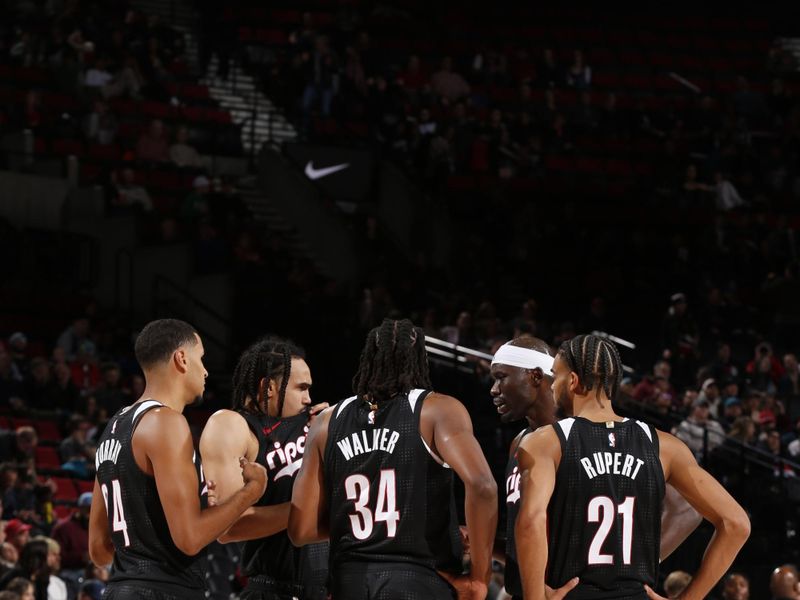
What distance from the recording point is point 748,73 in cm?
2692

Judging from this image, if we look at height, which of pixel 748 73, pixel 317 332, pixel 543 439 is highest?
pixel 543 439

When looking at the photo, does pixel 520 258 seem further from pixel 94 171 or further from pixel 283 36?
pixel 283 36

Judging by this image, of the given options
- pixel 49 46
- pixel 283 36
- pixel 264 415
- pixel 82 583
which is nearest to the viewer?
pixel 264 415

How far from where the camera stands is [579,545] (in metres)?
5.25

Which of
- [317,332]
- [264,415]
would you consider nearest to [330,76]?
[317,332]

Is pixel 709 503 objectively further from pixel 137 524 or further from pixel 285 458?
pixel 137 524

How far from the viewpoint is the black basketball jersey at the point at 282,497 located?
6102mm

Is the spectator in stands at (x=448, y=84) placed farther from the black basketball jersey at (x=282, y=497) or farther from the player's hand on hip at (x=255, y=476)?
the player's hand on hip at (x=255, y=476)

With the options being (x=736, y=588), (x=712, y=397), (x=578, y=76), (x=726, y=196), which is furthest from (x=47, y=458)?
(x=578, y=76)

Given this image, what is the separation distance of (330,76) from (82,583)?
1300 centimetres

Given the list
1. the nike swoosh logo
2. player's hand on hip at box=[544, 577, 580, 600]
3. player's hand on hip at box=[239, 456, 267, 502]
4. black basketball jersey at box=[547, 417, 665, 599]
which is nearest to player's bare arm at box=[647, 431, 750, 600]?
black basketball jersey at box=[547, 417, 665, 599]

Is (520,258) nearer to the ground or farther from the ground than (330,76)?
nearer to the ground

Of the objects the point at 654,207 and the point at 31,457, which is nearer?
the point at 31,457

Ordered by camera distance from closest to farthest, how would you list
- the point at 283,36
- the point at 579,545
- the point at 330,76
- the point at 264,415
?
the point at 579,545 → the point at 264,415 → the point at 330,76 → the point at 283,36
